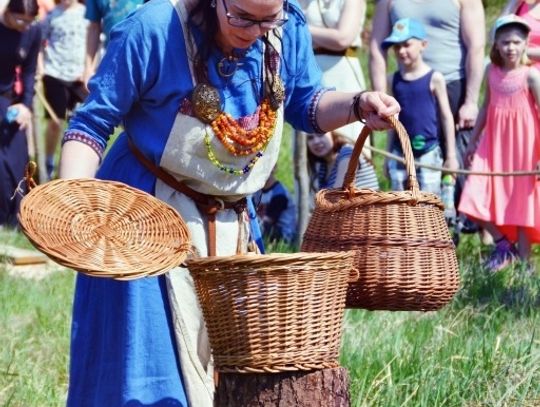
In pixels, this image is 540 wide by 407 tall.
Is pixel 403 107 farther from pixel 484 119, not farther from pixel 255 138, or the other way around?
pixel 255 138

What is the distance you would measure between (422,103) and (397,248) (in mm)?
3966

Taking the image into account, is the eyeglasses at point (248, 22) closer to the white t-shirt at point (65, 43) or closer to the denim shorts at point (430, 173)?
the denim shorts at point (430, 173)

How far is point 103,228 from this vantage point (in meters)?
3.15

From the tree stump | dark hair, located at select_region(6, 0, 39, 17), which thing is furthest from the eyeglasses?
dark hair, located at select_region(6, 0, 39, 17)

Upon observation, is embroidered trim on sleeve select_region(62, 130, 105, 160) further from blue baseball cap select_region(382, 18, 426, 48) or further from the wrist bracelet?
blue baseball cap select_region(382, 18, 426, 48)

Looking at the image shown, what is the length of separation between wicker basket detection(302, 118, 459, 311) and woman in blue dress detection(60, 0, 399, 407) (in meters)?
0.24

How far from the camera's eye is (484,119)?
773cm

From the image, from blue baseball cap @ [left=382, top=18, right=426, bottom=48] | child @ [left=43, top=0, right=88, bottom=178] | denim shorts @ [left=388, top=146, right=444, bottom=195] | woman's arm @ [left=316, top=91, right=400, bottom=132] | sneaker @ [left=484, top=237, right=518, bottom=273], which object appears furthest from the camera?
child @ [left=43, top=0, right=88, bottom=178]

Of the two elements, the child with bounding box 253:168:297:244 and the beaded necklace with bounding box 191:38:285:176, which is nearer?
the beaded necklace with bounding box 191:38:285:176

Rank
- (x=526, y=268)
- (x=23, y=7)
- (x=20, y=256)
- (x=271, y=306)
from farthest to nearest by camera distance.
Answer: (x=23, y=7) < (x=20, y=256) < (x=526, y=268) < (x=271, y=306)

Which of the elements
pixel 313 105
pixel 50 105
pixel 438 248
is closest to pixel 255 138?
pixel 313 105

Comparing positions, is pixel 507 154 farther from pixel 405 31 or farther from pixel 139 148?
pixel 139 148

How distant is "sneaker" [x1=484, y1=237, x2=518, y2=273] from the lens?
23.1 feet

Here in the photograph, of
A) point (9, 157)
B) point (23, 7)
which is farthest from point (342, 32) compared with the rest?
point (9, 157)
